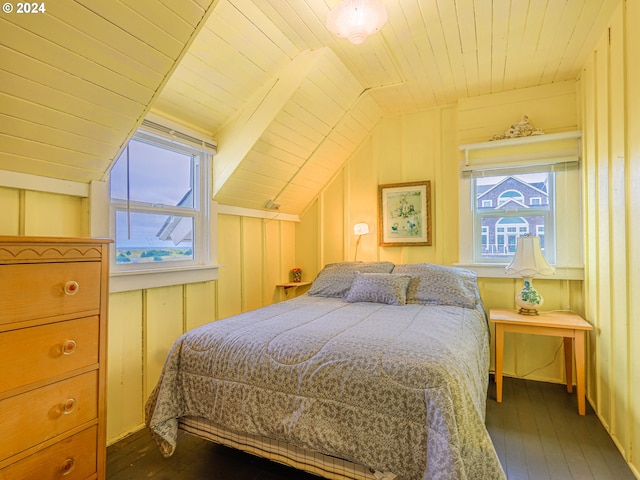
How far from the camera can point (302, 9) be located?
6.25ft

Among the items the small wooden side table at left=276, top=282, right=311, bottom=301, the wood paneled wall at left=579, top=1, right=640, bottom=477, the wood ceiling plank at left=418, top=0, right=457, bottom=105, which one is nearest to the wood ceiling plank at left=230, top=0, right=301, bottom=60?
the wood ceiling plank at left=418, top=0, right=457, bottom=105

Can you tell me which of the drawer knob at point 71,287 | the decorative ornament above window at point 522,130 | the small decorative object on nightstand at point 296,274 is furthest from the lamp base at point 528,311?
the drawer knob at point 71,287

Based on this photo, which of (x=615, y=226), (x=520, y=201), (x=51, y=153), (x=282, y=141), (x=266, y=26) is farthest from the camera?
(x=520, y=201)

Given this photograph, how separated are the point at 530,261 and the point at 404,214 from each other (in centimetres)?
118

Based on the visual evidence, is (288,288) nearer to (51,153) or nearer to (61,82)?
(51,153)

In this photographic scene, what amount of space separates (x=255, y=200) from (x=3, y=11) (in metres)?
2.03

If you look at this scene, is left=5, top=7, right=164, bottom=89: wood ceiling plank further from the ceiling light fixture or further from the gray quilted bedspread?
the gray quilted bedspread

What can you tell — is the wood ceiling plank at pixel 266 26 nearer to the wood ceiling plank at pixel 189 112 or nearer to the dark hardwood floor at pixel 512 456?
the wood ceiling plank at pixel 189 112

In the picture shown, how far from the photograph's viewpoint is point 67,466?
4.43 feet

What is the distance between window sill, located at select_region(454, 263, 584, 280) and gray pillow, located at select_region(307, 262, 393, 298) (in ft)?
2.41

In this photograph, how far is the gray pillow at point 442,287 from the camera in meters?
2.48

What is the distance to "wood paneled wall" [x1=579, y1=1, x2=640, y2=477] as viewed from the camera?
1.69 m

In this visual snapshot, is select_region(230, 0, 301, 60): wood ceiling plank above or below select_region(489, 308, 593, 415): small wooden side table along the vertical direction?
above

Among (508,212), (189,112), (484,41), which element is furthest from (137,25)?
(508,212)
